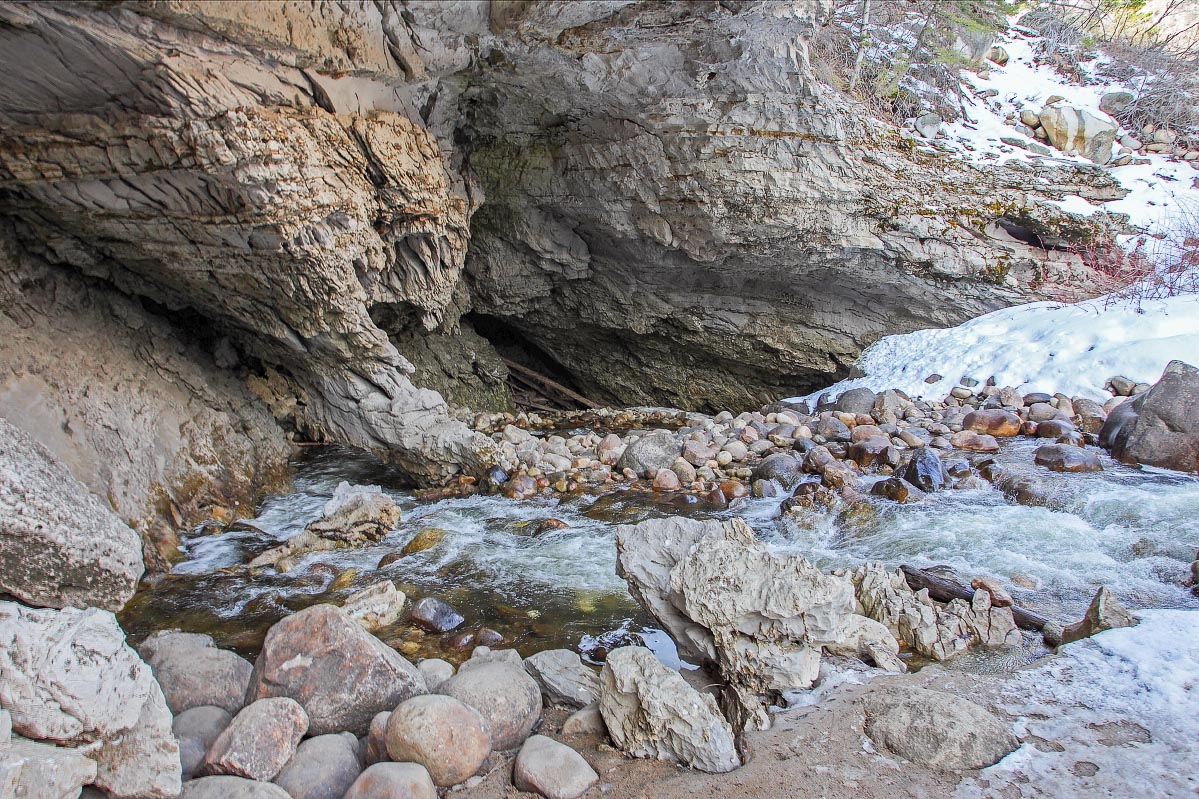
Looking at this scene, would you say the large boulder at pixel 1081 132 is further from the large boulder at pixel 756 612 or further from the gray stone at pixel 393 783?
the gray stone at pixel 393 783

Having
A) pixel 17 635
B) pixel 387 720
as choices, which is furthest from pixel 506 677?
pixel 17 635

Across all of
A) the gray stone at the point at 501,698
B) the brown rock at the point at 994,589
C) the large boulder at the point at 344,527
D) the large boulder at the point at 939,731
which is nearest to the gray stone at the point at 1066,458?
the brown rock at the point at 994,589

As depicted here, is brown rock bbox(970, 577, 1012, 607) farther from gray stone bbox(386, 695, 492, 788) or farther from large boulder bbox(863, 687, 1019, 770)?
gray stone bbox(386, 695, 492, 788)

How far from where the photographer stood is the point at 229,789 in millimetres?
2141

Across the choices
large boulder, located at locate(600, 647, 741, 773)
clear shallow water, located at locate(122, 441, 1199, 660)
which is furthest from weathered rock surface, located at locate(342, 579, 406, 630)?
large boulder, located at locate(600, 647, 741, 773)

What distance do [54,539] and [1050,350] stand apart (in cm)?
866

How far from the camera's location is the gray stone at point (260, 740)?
228 cm

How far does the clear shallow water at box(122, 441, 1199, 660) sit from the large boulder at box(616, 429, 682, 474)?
0.59 metres

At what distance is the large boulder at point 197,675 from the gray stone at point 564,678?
1.22 meters

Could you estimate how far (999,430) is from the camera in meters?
6.36

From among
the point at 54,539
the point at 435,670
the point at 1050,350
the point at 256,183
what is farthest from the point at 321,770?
the point at 1050,350

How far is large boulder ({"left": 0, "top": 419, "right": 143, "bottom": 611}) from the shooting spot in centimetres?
204

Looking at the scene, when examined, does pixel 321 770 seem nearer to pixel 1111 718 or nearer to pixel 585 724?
pixel 585 724

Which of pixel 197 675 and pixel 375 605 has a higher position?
pixel 197 675
